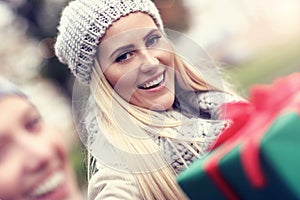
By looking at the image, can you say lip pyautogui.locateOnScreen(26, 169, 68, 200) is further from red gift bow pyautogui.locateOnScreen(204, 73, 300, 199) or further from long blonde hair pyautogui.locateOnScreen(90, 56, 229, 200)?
red gift bow pyautogui.locateOnScreen(204, 73, 300, 199)

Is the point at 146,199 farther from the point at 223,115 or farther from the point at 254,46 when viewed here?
the point at 254,46

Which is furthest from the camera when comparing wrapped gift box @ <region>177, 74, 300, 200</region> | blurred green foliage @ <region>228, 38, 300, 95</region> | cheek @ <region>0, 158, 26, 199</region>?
blurred green foliage @ <region>228, 38, 300, 95</region>

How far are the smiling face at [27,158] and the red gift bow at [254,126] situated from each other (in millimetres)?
206

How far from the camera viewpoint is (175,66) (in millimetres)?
578

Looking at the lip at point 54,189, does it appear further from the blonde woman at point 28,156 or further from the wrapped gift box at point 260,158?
the wrapped gift box at point 260,158

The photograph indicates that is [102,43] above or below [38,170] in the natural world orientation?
above

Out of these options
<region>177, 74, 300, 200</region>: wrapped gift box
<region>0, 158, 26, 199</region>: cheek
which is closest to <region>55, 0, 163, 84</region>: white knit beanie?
<region>0, 158, 26, 199</region>: cheek

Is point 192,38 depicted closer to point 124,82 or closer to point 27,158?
point 124,82

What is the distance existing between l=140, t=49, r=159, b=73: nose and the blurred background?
5cm

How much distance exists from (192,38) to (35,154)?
22cm

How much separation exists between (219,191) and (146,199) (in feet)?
0.62

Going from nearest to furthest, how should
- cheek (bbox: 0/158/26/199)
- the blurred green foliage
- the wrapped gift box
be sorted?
the wrapped gift box, cheek (bbox: 0/158/26/199), the blurred green foliage

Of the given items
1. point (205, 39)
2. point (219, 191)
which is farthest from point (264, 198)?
point (205, 39)

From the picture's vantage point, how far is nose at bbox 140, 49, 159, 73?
22.1 inches
